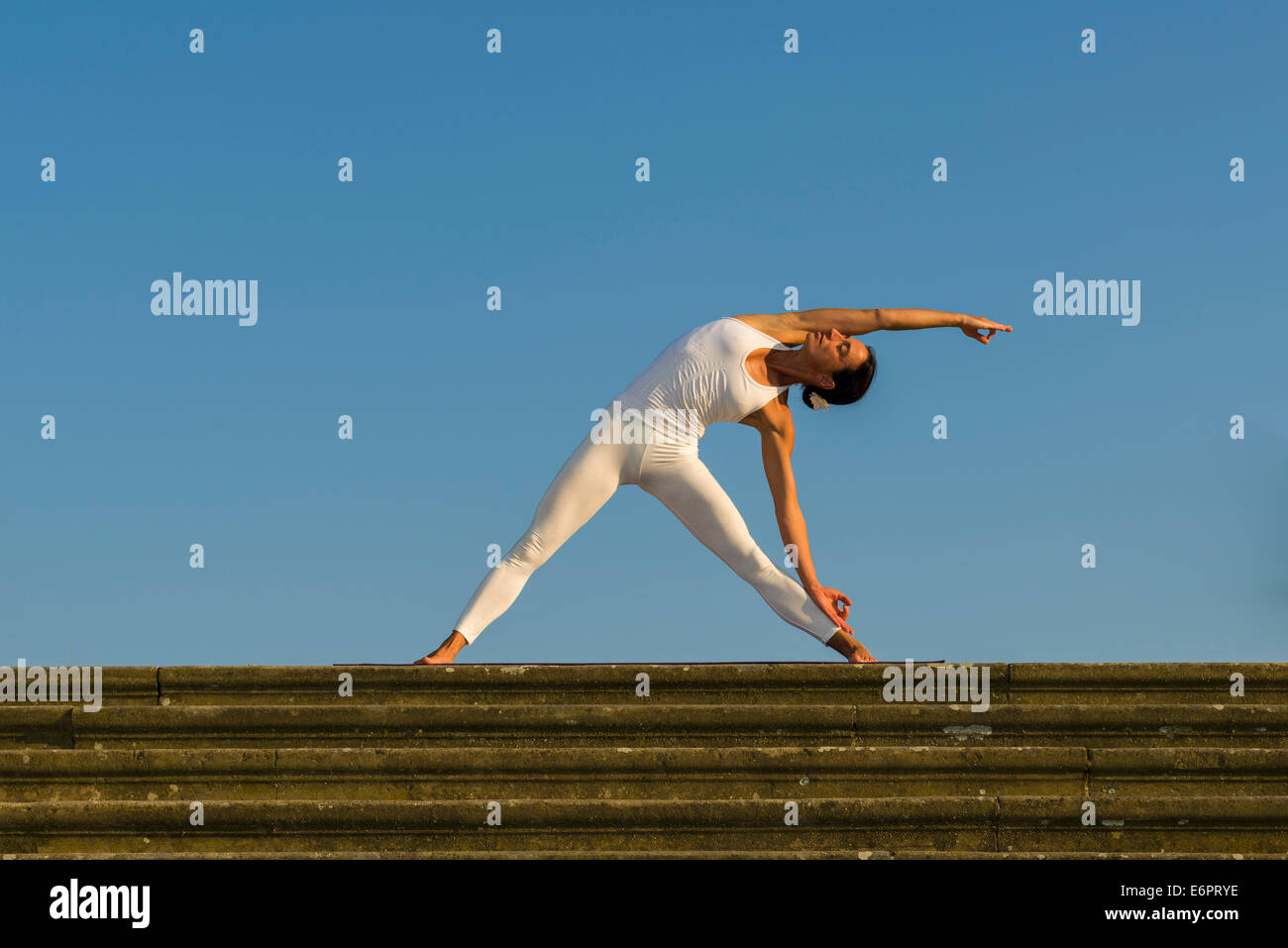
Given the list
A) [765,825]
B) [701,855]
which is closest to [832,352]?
[765,825]

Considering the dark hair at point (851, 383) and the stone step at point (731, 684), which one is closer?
the stone step at point (731, 684)

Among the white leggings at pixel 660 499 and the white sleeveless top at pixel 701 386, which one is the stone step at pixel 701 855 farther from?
the white sleeveless top at pixel 701 386

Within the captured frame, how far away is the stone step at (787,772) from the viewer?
569 centimetres

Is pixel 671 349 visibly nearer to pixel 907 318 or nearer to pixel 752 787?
pixel 907 318

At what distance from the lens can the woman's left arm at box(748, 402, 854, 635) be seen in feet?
24.2

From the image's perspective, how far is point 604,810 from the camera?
5387 millimetres

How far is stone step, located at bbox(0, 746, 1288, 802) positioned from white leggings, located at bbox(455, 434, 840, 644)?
1645 millimetres

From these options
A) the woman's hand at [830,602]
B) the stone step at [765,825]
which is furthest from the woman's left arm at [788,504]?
the stone step at [765,825]

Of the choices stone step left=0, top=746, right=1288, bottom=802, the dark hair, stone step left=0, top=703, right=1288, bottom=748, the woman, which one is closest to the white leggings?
the woman

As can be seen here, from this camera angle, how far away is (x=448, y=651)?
23.8ft

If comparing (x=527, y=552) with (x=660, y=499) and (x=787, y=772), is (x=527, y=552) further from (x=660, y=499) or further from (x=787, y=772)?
(x=787, y=772)

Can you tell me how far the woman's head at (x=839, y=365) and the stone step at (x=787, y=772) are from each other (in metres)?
2.41
